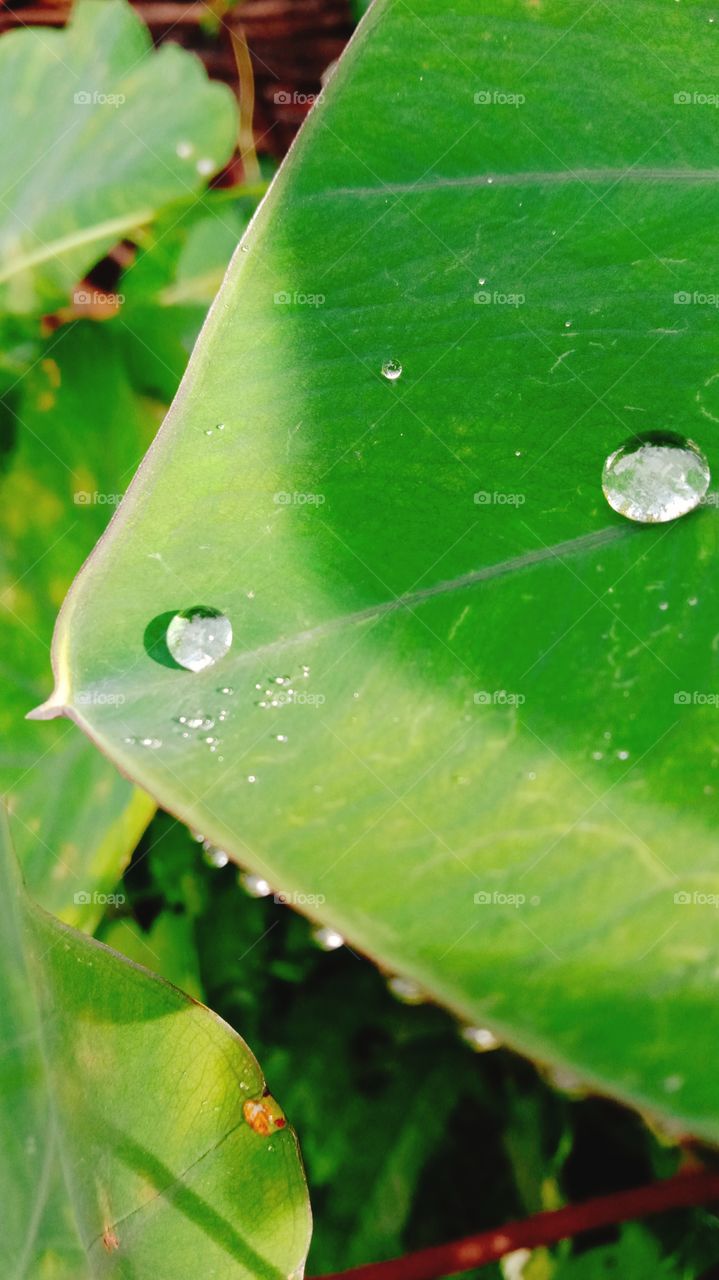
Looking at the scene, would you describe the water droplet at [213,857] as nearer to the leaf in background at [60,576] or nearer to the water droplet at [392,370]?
the leaf in background at [60,576]

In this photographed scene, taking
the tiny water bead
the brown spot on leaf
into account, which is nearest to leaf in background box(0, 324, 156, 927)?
the brown spot on leaf

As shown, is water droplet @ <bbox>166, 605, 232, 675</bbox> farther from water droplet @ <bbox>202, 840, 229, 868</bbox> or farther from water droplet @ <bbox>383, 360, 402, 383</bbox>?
water droplet @ <bbox>202, 840, 229, 868</bbox>

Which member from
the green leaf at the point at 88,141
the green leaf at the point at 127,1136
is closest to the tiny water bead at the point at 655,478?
the green leaf at the point at 127,1136

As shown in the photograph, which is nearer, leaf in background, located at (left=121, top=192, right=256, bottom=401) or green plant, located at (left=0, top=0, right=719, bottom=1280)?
green plant, located at (left=0, top=0, right=719, bottom=1280)

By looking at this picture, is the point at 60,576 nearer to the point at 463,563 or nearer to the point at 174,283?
the point at 174,283

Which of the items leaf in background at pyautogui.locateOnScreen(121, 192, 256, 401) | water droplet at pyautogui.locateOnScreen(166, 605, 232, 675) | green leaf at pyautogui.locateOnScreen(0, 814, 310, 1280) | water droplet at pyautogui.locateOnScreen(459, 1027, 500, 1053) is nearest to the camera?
water droplet at pyautogui.locateOnScreen(166, 605, 232, 675)

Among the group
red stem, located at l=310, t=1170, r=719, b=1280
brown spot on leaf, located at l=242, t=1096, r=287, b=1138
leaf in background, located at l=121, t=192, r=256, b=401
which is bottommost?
red stem, located at l=310, t=1170, r=719, b=1280

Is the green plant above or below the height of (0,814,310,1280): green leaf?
above

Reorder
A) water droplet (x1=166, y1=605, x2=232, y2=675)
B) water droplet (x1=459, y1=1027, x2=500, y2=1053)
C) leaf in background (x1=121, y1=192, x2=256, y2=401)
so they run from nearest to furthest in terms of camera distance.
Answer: water droplet (x1=166, y1=605, x2=232, y2=675) < water droplet (x1=459, y1=1027, x2=500, y2=1053) < leaf in background (x1=121, y1=192, x2=256, y2=401)
